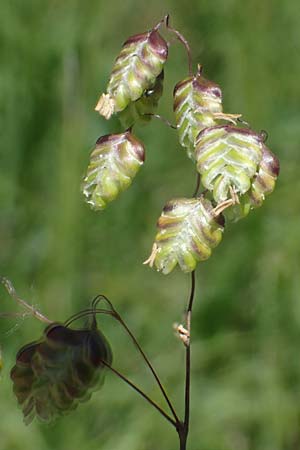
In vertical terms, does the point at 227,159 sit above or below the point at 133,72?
below

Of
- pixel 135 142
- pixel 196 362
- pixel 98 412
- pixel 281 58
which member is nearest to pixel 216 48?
pixel 281 58

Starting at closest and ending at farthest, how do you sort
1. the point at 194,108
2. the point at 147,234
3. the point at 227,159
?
1. the point at 227,159
2. the point at 194,108
3. the point at 147,234

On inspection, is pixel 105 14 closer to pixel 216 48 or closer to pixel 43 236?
pixel 216 48

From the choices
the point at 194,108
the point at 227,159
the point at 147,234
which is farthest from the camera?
the point at 147,234

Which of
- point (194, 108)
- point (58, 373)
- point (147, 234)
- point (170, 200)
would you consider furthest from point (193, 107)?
point (147, 234)

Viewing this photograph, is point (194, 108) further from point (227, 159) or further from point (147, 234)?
point (147, 234)

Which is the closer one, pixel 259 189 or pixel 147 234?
pixel 259 189

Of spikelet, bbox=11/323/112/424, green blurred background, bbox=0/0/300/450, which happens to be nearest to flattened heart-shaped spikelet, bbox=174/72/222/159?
spikelet, bbox=11/323/112/424
